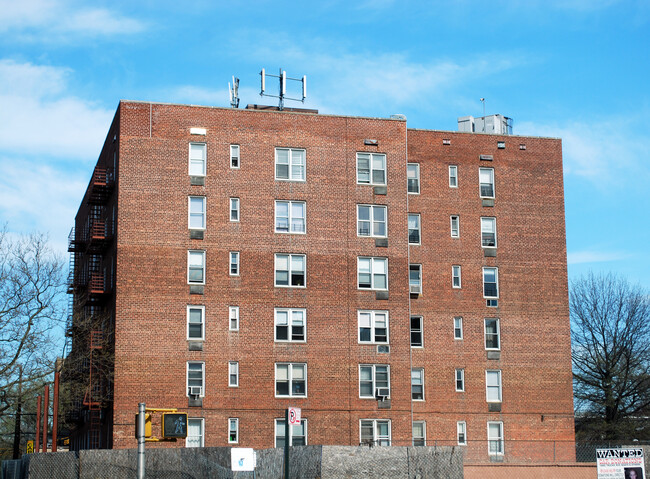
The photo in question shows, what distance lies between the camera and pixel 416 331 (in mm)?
51500

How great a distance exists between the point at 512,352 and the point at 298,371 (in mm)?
12522

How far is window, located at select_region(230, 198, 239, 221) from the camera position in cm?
4909

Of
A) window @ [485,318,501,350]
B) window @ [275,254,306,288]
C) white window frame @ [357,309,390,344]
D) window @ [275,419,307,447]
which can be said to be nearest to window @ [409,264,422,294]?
white window frame @ [357,309,390,344]

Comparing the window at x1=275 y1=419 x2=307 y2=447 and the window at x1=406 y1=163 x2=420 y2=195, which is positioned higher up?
the window at x1=406 y1=163 x2=420 y2=195

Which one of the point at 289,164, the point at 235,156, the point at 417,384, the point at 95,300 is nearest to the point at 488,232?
the point at 417,384

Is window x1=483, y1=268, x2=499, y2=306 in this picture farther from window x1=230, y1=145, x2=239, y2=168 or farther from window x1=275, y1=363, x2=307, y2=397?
window x1=230, y1=145, x2=239, y2=168

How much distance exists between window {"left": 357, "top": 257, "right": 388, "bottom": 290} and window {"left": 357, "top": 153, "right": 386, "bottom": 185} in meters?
4.32

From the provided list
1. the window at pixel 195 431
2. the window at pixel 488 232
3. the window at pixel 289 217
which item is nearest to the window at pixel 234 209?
the window at pixel 289 217

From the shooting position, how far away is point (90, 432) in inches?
2076

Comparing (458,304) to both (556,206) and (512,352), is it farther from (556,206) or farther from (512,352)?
(556,206)

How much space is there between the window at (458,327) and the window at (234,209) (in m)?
13.5

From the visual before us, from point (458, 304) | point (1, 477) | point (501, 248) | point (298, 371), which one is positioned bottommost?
point (1, 477)

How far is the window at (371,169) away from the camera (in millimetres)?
51125

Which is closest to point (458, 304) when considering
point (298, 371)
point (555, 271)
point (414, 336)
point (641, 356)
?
point (414, 336)
